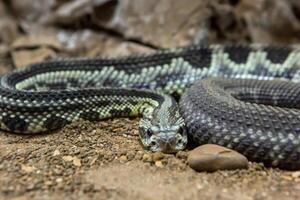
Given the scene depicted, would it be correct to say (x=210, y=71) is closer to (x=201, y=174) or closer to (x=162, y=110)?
(x=162, y=110)

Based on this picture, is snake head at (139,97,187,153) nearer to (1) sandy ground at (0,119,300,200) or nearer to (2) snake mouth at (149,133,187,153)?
(2) snake mouth at (149,133,187,153)

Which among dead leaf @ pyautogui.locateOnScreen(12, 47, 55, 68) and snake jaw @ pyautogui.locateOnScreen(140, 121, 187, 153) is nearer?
snake jaw @ pyautogui.locateOnScreen(140, 121, 187, 153)

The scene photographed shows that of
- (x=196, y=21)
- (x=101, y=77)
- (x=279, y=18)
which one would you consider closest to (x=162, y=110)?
(x=101, y=77)

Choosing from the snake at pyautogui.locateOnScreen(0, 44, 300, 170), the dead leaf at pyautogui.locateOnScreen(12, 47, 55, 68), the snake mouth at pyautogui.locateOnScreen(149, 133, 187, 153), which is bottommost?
the snake mouth at pyautogui.locateOnScreen(149, 133, 187, 153)

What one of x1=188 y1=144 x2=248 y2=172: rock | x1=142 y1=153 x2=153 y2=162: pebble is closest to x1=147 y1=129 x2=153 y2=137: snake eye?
x1=142 y1=153 x2=153 y2=162: pebble

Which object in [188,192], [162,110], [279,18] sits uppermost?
[279,18]

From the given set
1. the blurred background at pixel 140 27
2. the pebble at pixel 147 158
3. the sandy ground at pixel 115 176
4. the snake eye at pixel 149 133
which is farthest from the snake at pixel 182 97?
the blurred background at pixel 140 27

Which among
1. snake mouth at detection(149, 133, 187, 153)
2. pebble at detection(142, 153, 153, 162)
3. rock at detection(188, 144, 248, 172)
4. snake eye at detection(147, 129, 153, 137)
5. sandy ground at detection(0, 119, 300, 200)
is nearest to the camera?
sandy ground at detection(0, 119, 300, 200)

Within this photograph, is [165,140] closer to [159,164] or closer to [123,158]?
[159,164]
